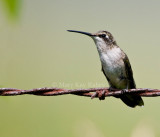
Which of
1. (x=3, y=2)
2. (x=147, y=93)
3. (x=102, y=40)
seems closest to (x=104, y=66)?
(x=102, y=40)

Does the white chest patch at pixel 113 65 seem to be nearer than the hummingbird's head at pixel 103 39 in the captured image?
Yes

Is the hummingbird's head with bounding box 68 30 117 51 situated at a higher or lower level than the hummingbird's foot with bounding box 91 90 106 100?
higher

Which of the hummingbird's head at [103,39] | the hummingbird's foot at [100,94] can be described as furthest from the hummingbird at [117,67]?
the hummingbird's foot at [100,94]

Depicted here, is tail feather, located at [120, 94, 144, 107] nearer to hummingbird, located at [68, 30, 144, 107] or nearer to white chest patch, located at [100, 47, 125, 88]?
hummingbird, located at [68, 30, 144, 107]

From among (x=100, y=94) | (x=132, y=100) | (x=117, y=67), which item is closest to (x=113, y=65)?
(x=117, y=67)

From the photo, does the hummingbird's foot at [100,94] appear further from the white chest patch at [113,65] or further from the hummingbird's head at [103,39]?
the hummingbird's head at [103,39]

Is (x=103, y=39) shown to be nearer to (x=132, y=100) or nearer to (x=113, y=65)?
(x=113, y=65)

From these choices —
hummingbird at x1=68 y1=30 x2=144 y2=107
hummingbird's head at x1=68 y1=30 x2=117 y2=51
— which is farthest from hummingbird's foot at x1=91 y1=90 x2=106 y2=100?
hummingbird's head at x1=68 y1=30 x2=117 y2=51

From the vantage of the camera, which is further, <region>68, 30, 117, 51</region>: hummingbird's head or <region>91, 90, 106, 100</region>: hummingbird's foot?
<region>68, 30, 117, 51</region>: hummingbird's head
